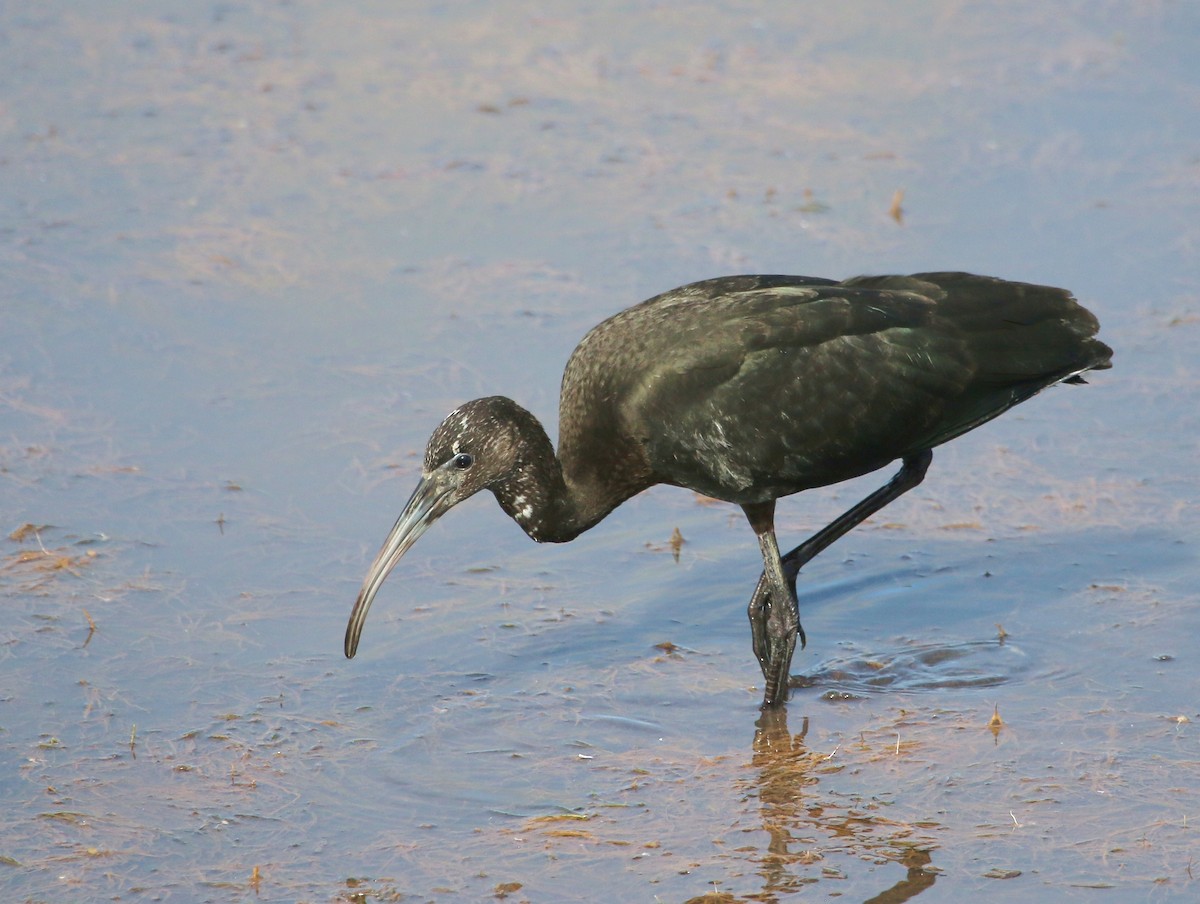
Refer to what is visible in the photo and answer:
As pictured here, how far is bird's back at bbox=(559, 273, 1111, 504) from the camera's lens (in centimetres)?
633

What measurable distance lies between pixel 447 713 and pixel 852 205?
5178 millimetres

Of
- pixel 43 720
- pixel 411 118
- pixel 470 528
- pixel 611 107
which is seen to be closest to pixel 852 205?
pixel 611 107

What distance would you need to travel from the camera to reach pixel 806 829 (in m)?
5.70

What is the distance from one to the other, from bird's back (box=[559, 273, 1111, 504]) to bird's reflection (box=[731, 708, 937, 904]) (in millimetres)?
969

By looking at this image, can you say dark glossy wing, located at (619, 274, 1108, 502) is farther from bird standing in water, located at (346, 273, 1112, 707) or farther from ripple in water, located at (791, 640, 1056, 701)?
ripple in water, located at (791, 640, 1056, 701)

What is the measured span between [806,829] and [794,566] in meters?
1.37

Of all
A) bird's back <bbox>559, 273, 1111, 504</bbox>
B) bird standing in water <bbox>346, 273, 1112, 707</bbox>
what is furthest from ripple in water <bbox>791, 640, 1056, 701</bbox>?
bird's back <bbox>559, 273, 1111, 504</bbox>

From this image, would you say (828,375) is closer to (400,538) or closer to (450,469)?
(450,469)

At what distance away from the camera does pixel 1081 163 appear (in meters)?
10.9

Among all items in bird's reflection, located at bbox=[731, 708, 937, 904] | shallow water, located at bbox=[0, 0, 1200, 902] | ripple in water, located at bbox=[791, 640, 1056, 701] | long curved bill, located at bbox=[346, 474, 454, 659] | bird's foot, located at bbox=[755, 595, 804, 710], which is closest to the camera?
bird's reflection, located at bbox=[731, 708, 937, 904]

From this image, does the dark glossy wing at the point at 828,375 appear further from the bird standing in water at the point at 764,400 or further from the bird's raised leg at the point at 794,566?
the bird's raised leg at the point at 794,566

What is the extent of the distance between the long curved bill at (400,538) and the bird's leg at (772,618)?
1.15 meters

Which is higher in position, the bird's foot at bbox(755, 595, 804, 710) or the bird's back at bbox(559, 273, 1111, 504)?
the bird's back at bbox(559, 273, 1111, 504)

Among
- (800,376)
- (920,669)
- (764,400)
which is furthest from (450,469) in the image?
(920,669)
